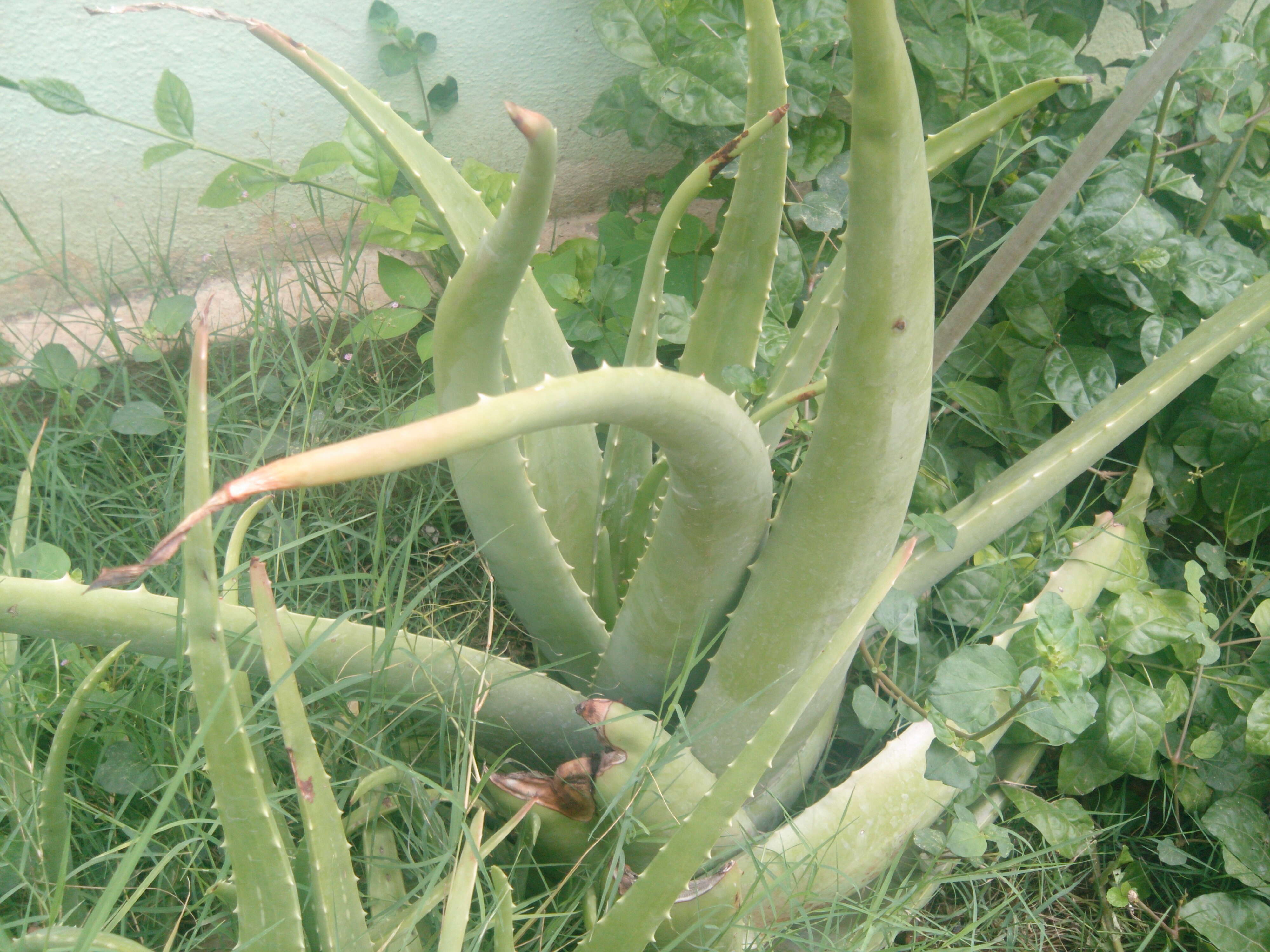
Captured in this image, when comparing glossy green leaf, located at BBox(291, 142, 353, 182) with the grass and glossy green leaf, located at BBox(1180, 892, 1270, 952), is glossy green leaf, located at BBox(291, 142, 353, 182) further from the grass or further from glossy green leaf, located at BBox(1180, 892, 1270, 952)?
glossy green leaf, located at BBox(1180, 892, 1270, 952)

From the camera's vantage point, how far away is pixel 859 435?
0.79 metres

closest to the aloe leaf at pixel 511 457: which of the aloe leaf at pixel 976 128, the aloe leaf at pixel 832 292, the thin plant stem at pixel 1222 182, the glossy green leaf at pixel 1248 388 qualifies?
the aloe leaf at pixel 832 292

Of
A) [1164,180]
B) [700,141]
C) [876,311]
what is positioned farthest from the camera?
[700,141]

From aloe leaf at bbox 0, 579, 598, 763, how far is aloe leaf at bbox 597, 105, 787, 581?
195mm

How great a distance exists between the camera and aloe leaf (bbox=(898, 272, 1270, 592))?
111 cm

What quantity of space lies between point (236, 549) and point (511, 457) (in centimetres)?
27

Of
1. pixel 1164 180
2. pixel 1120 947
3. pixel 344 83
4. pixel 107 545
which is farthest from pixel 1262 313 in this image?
pixel 107 545

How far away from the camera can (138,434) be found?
56.0 inches

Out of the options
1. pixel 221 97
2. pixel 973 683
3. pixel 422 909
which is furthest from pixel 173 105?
pixel 973 683

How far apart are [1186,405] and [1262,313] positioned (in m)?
0.36

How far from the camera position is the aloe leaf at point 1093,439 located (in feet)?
3.65

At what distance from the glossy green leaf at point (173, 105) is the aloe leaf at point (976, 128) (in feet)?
3.45

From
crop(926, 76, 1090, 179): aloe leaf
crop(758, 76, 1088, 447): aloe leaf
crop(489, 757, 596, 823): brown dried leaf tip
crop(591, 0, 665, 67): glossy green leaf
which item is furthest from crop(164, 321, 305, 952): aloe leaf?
crop(591, 0, 665, 67): glossy green leaf

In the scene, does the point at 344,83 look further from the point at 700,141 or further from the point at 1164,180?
the point at 1164,180
